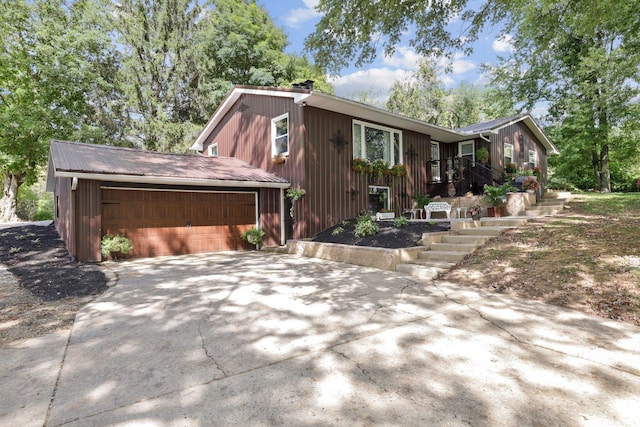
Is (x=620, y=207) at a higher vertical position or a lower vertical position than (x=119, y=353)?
higher

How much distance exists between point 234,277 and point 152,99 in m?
18.3

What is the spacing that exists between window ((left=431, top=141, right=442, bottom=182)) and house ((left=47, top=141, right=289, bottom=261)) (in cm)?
687

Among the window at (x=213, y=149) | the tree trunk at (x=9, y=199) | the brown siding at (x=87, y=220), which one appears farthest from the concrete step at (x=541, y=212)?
the tree trunk at (x=9, y=199)

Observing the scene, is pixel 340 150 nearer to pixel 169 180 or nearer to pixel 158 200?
pixel 169 180

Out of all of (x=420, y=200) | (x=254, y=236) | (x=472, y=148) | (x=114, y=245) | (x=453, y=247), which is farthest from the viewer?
(x=472, y=148)

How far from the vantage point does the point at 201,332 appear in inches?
130

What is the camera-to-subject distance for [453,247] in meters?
6.86

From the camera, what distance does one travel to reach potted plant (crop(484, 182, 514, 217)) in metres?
9.43

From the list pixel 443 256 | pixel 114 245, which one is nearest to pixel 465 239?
pixel 443 256

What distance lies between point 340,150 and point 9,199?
22343mm

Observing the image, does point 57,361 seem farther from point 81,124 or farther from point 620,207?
point 81,124

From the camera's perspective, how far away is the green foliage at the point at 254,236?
10.1m

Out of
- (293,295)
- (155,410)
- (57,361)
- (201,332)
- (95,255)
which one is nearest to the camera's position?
(155,410)

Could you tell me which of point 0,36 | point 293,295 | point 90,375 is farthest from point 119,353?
point 0,36
